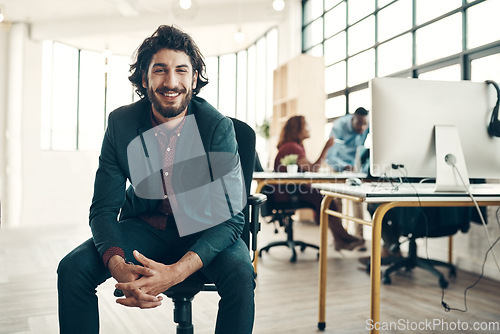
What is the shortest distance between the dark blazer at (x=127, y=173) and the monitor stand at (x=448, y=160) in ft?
2.90

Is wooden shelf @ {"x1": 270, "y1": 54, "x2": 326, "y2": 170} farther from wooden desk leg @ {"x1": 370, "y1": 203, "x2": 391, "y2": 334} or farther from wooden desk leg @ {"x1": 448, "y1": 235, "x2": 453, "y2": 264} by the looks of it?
wooden desk leg @ {"x1": 370, "y1": 203, "x2": 391, "y2": 334}

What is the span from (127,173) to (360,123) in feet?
10.1

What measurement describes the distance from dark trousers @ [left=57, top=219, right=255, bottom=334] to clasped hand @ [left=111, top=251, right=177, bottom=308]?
85 mm

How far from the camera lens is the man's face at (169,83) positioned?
149 cm

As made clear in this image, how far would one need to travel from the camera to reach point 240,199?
1431 millimetres

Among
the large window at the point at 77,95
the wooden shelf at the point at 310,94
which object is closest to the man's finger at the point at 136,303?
the wooden shelf at the point at 310,94

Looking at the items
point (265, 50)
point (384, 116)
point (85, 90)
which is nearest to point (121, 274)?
point (384, 116)

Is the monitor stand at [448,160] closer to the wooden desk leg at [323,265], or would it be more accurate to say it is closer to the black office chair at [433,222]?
the wooden desk leg at [323,265]

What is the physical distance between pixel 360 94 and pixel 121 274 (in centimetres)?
469

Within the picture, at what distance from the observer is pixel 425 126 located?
1.75 m

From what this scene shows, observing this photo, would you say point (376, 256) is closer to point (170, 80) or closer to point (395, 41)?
point (170, 80)

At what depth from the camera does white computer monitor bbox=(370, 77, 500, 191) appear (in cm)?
173

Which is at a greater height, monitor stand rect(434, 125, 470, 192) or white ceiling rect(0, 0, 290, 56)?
white ceiling rect(0, 0, 290, 56)

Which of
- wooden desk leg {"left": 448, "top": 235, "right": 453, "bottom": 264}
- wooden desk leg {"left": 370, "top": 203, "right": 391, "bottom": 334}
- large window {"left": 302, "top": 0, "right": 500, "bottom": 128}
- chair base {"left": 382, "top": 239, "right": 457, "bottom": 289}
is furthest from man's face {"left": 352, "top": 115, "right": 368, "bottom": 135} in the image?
wooden desk leg {"left": 370, "top": 203, "right": 391, "bottom": 334}
